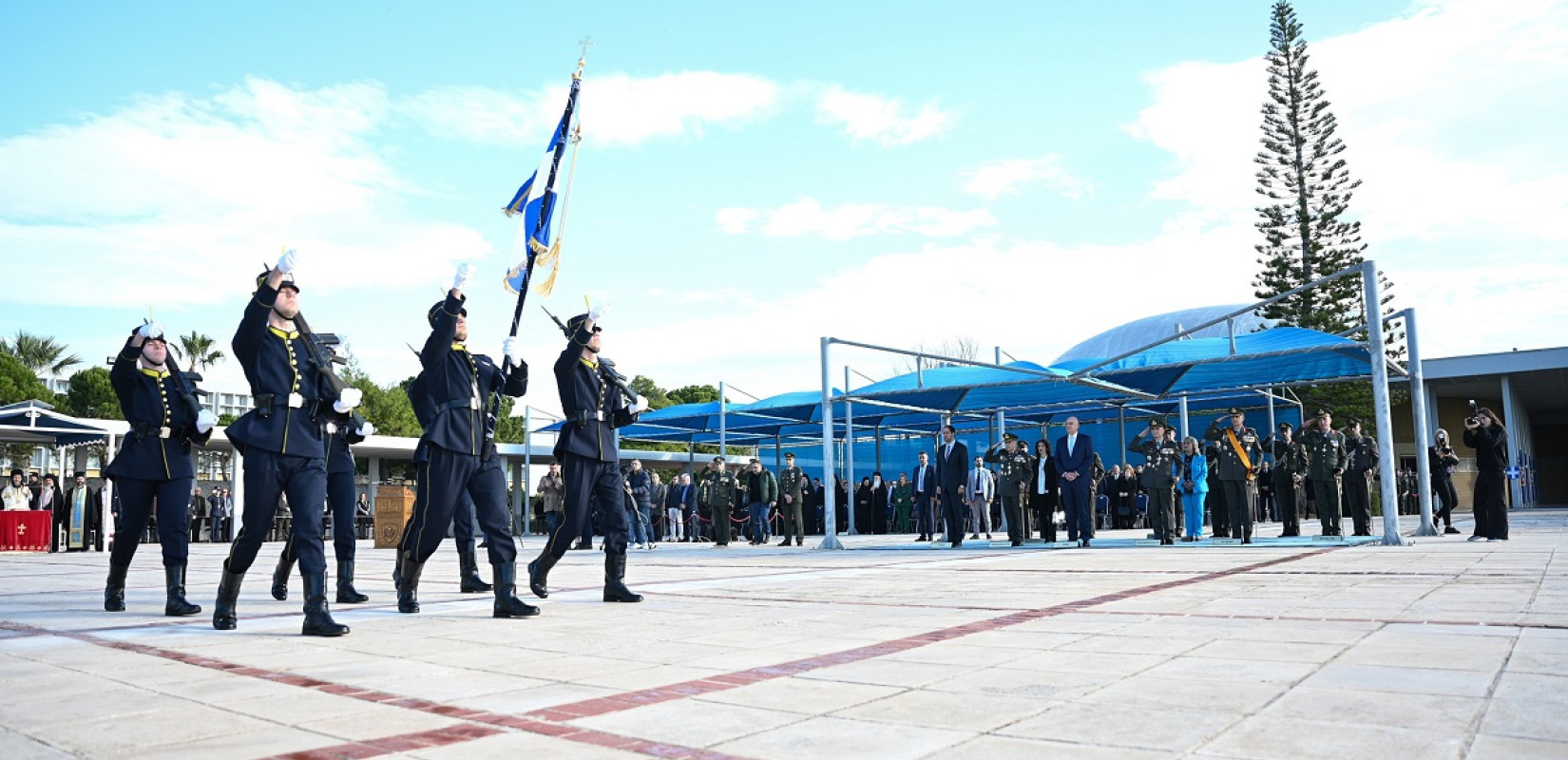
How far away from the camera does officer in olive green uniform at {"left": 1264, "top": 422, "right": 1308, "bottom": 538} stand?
Answer: 14.9m

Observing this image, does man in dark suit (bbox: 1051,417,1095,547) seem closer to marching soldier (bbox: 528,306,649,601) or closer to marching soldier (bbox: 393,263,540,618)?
marching soldier (bbox: 528,306,649,601)

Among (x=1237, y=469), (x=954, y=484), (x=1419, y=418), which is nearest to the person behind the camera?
(x=1419, y=418)

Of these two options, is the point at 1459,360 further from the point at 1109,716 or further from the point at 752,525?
the point at 1109,716

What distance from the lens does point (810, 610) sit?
655cm

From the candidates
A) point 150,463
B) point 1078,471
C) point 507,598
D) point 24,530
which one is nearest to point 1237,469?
point 1078,471

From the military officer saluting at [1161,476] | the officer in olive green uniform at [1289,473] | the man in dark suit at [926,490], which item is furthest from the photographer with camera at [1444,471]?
the man in dark suit at [926,490]

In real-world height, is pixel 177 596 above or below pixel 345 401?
below

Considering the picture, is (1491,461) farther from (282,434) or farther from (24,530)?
(24,530)

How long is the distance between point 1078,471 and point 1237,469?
2.03 m

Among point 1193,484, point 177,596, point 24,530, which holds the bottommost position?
point 177,596

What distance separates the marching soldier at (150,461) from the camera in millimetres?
7199

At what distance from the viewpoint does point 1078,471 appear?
1513 centimetres

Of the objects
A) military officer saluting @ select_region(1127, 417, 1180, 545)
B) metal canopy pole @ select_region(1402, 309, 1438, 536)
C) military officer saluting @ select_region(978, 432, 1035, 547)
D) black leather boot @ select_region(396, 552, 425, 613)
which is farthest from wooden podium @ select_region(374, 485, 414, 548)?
metal canopy pole @ select_region(1402, 309, 1438, 536)

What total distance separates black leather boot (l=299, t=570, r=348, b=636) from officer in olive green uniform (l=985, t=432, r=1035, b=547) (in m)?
11.5
